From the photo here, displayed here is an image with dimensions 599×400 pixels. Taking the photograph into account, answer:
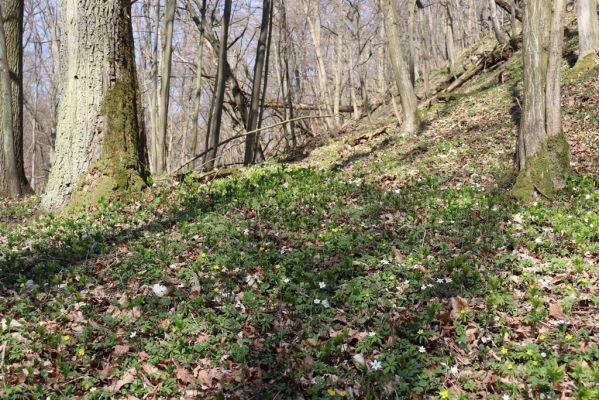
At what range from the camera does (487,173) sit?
8297 mm

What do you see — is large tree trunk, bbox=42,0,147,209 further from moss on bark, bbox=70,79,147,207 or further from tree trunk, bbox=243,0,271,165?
tree trunk, bbox=243,0,271,165

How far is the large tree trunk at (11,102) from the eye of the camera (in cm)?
1127

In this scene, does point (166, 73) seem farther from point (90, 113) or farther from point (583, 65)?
point (583, 65)

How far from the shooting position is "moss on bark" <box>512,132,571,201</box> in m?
6.73

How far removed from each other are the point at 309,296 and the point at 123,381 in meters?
1.86

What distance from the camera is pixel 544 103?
680cm

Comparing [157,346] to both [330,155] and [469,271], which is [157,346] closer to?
[469,271]

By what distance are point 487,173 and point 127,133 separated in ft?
20.8

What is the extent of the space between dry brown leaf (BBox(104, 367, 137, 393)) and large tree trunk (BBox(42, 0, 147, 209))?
14.0 ft

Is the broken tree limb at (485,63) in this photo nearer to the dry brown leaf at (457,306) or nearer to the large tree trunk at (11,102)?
the large tree trunk at (11,102)

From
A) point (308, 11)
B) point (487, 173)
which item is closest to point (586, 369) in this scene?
point (487, 173)

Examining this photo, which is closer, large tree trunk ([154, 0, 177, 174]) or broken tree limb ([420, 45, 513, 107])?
large tree trunk ([154, 0, 177, 174])

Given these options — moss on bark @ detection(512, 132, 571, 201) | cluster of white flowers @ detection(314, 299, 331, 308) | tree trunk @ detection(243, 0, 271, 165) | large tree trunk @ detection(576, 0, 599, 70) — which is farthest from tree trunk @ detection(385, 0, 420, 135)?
cluster of white flowers @ detection(314, 299, 331, 308)

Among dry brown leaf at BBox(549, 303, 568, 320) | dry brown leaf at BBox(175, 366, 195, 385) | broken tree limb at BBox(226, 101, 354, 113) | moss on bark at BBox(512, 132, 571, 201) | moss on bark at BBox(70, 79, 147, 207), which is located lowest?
dry brown leaf at BBox(549, 303, 568, 320)
